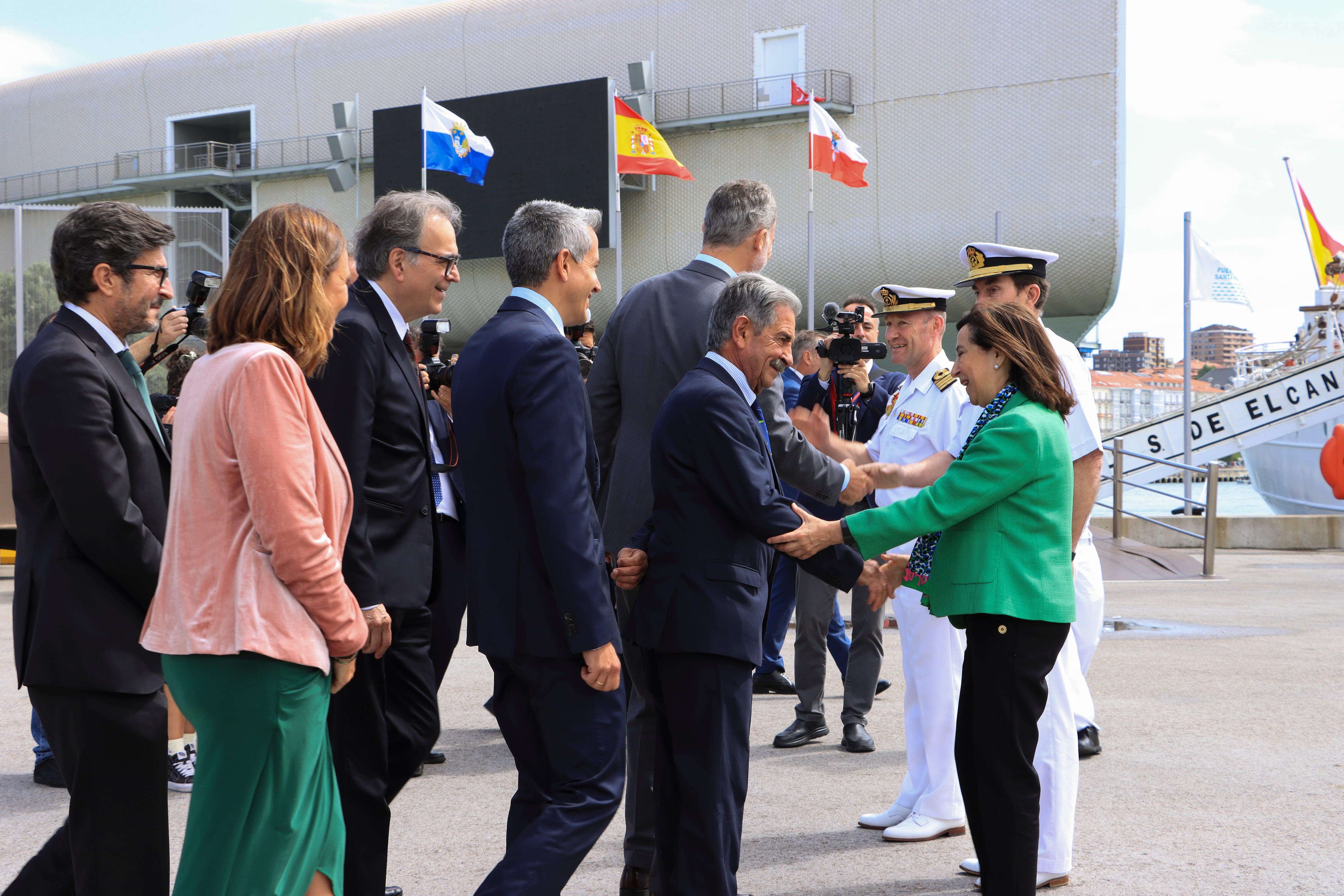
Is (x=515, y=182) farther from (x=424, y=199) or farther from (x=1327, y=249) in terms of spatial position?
(x=424, y=199)

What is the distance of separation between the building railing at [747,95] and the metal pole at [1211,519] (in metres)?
17.9

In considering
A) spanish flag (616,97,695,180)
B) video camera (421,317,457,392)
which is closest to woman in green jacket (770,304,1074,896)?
video camera (421,317,457,392)

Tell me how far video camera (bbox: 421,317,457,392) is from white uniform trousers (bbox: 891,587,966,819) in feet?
6.40

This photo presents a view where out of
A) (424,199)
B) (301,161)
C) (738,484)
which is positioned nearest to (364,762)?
(738,484)

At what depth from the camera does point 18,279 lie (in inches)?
606

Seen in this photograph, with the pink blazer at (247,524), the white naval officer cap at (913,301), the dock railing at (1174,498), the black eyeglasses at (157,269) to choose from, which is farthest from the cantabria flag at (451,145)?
the pink blazer at (247,524)

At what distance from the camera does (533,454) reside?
2.89m

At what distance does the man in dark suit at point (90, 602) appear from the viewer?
2707mm

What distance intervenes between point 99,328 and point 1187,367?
20.9m

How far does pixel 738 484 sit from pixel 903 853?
71.5 inches

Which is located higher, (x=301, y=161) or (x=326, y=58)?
(x=326, y=58)

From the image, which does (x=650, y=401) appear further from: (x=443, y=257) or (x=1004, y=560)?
(x=1004, y=560)

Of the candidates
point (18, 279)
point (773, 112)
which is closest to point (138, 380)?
point (18, 279)

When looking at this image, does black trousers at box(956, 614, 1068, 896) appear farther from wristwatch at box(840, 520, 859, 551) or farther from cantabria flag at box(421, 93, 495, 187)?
cantabria flag at box(421, 93, 495, 187)
